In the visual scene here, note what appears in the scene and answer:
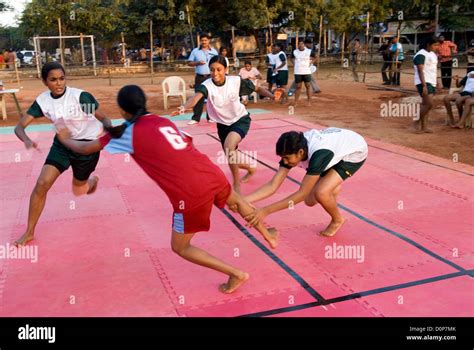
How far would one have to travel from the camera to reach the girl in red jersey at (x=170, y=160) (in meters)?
2.94

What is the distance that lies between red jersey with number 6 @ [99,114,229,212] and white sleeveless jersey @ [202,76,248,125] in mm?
2656

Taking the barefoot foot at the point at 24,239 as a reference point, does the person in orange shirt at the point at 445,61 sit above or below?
above

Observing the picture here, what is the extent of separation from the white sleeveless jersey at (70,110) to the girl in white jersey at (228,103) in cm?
145

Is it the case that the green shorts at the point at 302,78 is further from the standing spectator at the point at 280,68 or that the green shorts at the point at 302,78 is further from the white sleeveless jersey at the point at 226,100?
the white sleeveless jersey at the point at 226,100

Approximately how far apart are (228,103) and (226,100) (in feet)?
0.14

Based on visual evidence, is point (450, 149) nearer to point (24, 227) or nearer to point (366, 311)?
point (366, 311)

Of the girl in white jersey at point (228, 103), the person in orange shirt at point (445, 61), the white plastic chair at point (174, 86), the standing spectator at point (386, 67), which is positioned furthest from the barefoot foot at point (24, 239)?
the standing spectator at point (386, 67)

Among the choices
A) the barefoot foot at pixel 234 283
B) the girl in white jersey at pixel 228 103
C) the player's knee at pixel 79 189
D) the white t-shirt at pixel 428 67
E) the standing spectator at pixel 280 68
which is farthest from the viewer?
the standing spectator at pixel 280 68

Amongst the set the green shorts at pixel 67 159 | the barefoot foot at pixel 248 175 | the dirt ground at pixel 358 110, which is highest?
the green shorts at pixel 67 159

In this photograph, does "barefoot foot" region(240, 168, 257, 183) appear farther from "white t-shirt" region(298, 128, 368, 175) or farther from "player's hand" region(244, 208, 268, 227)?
"player's hand" region(244, 208, 268, 227)

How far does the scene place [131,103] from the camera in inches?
115

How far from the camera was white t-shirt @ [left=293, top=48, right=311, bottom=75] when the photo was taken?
505 inches

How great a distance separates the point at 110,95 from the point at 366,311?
16101mm
